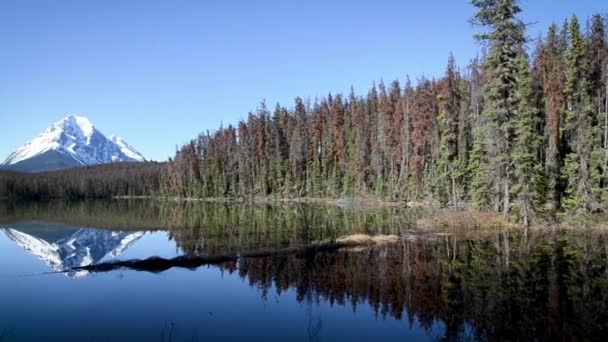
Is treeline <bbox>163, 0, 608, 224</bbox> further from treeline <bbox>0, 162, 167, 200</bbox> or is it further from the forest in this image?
treeline <bbox>0, 162, 167, 200</bbox>

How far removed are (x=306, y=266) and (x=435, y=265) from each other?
20.1 feet

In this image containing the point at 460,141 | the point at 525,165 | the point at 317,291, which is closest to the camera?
the point at 317,291

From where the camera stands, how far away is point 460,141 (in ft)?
180

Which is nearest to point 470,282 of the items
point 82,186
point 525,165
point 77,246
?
point 525,165

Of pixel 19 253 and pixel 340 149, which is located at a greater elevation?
pixel 340 149

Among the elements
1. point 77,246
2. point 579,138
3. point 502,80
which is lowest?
point 77,246

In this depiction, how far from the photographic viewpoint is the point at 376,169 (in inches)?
3482

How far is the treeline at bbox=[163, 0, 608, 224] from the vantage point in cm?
3575

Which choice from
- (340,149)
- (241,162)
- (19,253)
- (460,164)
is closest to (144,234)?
(19,253)

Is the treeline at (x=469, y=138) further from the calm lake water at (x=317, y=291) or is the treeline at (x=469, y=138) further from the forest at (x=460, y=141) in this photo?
the calm lake water at (x=317, y=291)

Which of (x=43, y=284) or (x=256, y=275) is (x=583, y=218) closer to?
(x=256, y=275)

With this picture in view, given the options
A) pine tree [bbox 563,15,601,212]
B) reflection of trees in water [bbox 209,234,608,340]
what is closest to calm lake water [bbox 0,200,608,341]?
reflection of trees in water [bbox 209,234,608,340]

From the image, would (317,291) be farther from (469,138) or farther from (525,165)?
(469,138)

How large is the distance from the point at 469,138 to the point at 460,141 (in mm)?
7133
